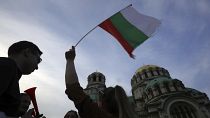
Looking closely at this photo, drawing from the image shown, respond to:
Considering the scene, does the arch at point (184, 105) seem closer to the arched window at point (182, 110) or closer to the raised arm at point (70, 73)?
the arched window at point (182, 110)

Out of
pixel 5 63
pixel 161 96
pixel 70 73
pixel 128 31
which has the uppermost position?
pixel 161 96

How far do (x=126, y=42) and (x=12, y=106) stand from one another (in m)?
3.89

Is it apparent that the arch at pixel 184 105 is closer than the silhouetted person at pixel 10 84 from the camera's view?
No

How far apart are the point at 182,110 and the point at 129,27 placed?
2509 centimetres

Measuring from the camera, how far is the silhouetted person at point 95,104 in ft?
7.91

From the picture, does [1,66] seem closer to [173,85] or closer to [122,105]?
[122,105]

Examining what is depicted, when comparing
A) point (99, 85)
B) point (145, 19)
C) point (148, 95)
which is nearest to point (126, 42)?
point (145, 19)

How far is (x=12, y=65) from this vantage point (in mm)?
1829

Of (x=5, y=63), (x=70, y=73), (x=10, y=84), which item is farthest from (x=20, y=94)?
(x=70, y=73)

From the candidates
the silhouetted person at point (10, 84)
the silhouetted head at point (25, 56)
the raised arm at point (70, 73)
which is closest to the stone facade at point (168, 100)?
the raised arm at point (70, 73)

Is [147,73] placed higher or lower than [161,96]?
higher

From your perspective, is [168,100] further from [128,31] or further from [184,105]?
[128,31]

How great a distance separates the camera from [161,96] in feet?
98.4

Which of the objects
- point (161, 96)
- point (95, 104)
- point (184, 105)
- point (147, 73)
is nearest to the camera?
point (95, 104)
